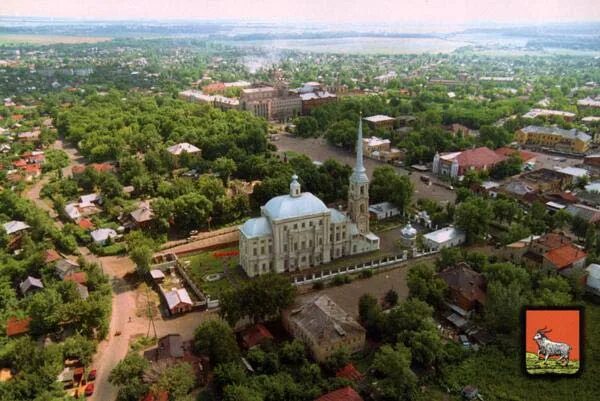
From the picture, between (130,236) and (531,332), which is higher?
(531,332)

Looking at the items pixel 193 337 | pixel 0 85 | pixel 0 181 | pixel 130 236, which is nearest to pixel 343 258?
pixel 193 337

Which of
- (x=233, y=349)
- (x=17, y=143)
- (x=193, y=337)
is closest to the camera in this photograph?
(x=233, y=349)

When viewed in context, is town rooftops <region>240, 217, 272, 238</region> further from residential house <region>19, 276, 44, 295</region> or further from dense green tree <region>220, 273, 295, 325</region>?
residential house <region>19, 276, 44, 295</region>

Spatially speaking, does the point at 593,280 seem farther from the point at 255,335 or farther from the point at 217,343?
the point at 217,343

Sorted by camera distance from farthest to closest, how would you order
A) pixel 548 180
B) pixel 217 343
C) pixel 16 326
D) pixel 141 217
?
pixel 548 180, pixel 141 217, pixel 16 326, pixel 217 343

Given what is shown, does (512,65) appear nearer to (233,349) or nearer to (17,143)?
(17,143)

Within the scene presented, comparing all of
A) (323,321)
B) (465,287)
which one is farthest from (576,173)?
(323,321)

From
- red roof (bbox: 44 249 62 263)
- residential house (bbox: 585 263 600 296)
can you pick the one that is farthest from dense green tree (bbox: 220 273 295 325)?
residential house (bbox: 585 263 600 296)
